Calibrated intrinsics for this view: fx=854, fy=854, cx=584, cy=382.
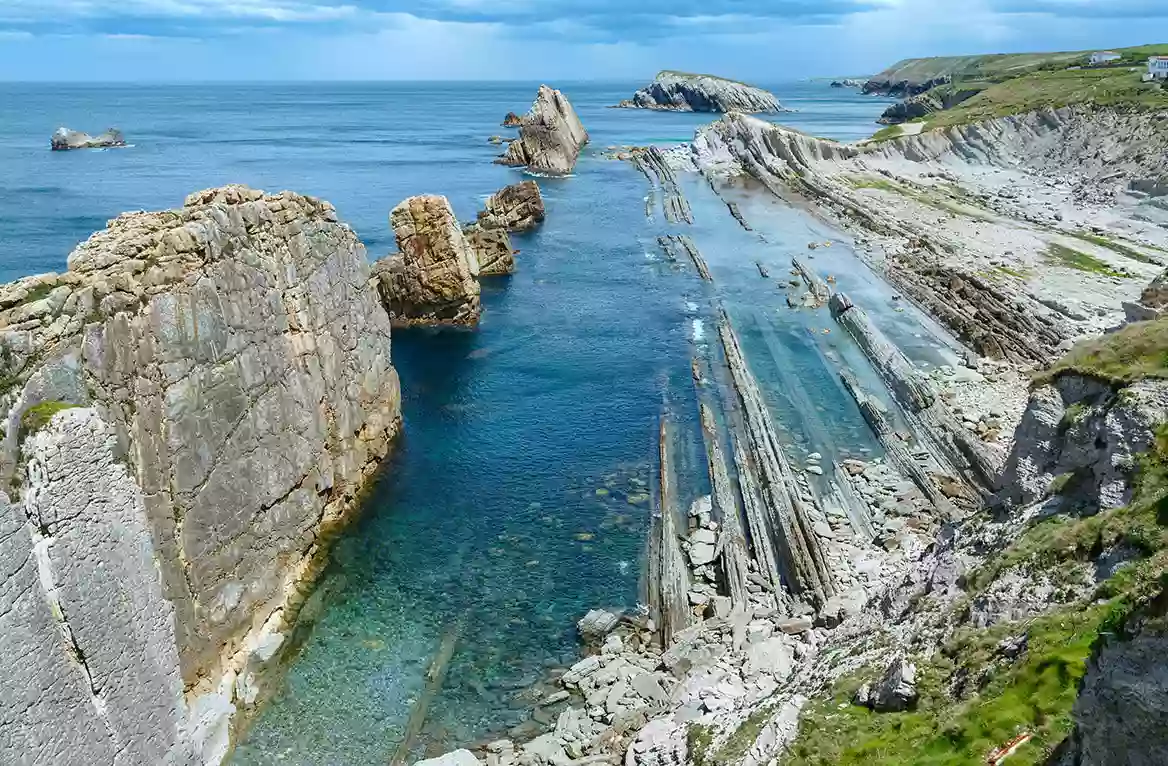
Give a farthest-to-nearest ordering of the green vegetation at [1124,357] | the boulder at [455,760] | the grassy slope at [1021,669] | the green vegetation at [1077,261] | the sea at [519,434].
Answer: the green vegetation at [1077,261]
the sea at [519,434]
the green vegetation at [1124,357]
the boulder at [455,760]
the grassy slope at [1021,669]

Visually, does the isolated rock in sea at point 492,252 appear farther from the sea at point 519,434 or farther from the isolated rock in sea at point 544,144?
the isolated rock in sea at point 544,144

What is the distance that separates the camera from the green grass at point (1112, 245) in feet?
219

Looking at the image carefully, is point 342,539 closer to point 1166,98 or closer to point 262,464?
point 262,464

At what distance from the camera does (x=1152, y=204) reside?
80.3m

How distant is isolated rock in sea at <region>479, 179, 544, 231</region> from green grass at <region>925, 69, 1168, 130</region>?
67133 millimetres

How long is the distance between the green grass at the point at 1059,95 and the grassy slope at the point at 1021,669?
100710mm

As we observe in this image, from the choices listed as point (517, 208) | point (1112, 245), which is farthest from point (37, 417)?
point (1112, 245)

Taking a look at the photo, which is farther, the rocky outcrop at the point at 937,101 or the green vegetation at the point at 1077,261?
the rocky outcrop at the point at 937,101

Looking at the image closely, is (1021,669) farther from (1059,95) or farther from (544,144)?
(544,144)

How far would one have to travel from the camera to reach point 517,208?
90.2 m

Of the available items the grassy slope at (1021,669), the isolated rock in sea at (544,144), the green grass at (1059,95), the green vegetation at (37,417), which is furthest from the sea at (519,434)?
the green grass at (1059,95)

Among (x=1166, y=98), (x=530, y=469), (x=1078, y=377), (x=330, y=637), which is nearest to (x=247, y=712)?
(x=330, y=637)

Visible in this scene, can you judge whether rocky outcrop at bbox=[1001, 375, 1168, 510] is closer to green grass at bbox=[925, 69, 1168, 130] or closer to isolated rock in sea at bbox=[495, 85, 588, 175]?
green grass at bbox=[925, 69, 1168, 130]

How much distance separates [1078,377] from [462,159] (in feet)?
434
